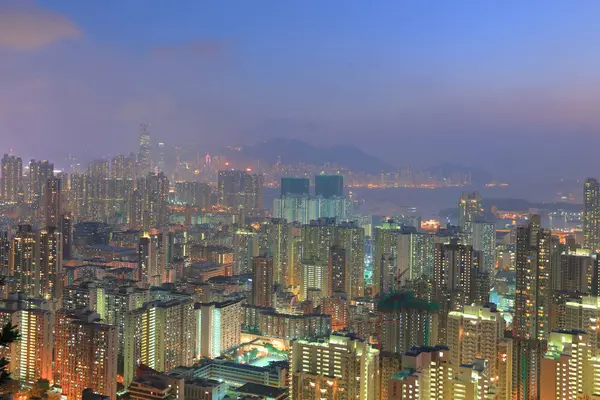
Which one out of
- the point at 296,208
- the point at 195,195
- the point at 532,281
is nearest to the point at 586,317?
the point at 532,281

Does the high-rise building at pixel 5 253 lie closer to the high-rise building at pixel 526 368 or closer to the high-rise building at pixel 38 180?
the high-rise building at pixel 38 180

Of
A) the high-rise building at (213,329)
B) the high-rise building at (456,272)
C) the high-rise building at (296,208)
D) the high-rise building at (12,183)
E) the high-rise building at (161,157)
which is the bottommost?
the high-rise building at (213,329)

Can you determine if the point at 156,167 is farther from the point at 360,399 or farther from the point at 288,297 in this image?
the point at 360,399

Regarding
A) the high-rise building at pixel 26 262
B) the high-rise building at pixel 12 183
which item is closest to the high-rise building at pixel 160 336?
the high-rise building at pixel 26 262

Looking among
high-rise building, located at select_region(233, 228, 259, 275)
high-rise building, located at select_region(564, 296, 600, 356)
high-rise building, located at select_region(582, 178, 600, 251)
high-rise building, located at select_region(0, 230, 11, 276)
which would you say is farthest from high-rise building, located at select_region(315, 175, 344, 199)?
high-rise building, located at select_region(564, 296, 600, 356)

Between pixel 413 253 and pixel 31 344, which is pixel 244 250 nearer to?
pixel 413 253

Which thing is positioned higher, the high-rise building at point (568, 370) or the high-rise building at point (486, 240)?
the high-rise building at point (486, 240)

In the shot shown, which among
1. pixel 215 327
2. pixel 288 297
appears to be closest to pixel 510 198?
pixel 288 297
